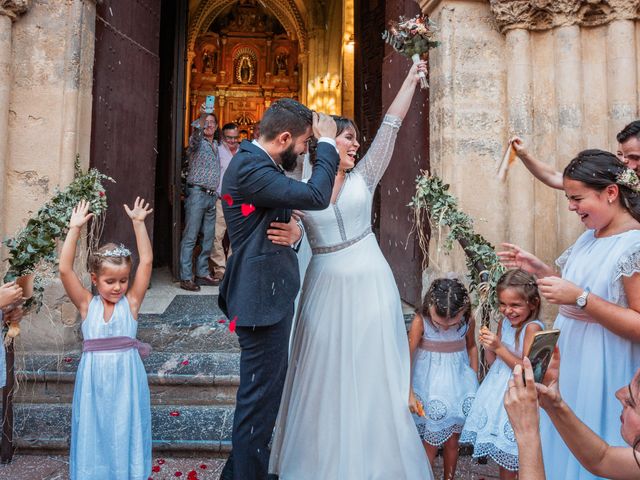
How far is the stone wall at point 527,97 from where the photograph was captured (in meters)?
4.20

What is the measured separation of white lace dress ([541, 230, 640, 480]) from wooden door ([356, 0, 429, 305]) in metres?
2.97

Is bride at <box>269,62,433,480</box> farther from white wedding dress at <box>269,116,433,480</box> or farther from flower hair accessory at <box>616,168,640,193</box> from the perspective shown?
flower hair accessory at <box>616,168,640,193</box>

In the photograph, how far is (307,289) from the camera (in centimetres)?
273

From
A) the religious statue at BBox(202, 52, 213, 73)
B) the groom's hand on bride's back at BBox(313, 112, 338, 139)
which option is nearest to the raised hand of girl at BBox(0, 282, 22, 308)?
the groom's hand on bride's back at BBox(313, 112, 338, 139)

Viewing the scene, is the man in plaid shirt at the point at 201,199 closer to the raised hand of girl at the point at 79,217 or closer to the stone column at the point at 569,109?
the raised hand of girl at the point at 79,217

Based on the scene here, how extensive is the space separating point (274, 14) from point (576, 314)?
17.9 meters

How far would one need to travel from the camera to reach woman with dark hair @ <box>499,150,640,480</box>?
1955mm

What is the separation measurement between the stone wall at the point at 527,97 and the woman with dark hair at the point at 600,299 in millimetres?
2211

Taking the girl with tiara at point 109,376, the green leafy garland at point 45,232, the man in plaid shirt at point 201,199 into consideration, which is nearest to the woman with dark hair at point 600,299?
the girl with tiara at point 109,376

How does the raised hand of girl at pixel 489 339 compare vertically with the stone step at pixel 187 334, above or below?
above

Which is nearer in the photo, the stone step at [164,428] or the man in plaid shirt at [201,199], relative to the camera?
the stone step at [164,428]

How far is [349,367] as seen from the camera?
8.45ft

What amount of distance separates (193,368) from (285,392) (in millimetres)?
1411

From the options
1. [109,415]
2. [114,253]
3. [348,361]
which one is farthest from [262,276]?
[109,415]
